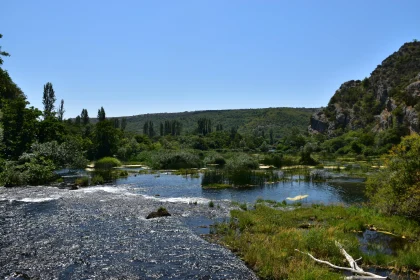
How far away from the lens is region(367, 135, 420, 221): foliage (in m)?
23.2

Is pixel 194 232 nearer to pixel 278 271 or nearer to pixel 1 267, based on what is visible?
pixel 278 271

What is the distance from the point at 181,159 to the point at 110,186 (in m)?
29.6

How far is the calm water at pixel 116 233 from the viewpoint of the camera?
16.2m

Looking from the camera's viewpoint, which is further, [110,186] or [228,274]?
[110,186]

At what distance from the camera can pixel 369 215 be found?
84.9 feet

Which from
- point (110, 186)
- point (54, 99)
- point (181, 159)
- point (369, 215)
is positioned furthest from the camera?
point (54, 99)

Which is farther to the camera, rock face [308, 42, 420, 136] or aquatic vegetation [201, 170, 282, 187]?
rock face [308, 42, 420, 136]

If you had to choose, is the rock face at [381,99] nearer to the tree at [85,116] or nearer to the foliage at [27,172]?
the foliage at [27,172]

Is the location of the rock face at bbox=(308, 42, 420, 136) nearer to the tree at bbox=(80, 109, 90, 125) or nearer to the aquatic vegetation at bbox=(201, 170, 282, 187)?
the aquatic vegetation at bbox=(201, 170, 282, 187)

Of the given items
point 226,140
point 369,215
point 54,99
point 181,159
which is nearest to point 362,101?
point 226,140

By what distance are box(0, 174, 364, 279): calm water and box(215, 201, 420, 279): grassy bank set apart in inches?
48.6

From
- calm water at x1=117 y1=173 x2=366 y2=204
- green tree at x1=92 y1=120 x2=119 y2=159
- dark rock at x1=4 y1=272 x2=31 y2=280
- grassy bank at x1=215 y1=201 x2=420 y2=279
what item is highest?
green tree at x1=92 y1=120 x2=119 y2=159

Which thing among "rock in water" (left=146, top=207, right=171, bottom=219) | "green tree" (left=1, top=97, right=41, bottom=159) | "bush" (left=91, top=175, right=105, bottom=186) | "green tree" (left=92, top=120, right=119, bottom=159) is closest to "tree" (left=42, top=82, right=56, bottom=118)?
"green tree" (left=92, top=120, right=119, bottom=159)

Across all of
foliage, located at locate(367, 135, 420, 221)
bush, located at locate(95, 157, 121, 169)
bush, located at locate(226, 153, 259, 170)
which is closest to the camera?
foliage, located at locate(367, 135, 420, 221)
